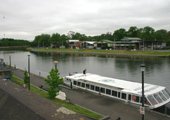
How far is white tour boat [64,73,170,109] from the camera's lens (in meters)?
29.8

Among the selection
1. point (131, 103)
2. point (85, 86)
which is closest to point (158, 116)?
point (131, 103)

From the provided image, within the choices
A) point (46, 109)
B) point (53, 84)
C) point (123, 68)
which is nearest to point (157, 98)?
point (53, 84)

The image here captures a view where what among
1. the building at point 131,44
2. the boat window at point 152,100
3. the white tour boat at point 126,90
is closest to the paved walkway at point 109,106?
the white tour boat at point 126,90

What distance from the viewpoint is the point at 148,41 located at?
6806 inches

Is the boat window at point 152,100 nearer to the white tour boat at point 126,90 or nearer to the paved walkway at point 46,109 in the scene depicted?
the white tour boat at point 126,90

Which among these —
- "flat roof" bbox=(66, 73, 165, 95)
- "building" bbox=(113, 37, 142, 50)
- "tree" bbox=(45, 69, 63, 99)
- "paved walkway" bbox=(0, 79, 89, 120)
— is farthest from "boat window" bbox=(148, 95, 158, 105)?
"building" bbox=(113, 37, 142, 50)

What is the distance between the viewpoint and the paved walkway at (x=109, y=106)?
26367 millimetres

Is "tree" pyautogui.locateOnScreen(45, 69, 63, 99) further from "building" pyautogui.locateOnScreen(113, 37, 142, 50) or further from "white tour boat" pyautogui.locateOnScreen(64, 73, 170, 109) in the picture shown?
"building" pyautogui.locateOnScreen(113, 37, 142, 50)

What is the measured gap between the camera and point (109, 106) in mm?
30141

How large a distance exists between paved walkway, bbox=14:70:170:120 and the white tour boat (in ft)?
3.56

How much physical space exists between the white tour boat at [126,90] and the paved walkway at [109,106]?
108 centimetres

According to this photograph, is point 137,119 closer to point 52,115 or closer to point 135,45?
point 52,115

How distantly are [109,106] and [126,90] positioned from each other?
138 inches

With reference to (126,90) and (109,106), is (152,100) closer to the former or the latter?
(126,90)
